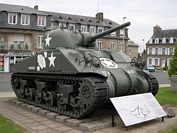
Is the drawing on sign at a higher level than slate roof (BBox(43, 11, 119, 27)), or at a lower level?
lower

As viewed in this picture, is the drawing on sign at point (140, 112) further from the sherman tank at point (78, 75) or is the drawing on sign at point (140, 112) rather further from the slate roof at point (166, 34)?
the slate roof at point (166, 34)

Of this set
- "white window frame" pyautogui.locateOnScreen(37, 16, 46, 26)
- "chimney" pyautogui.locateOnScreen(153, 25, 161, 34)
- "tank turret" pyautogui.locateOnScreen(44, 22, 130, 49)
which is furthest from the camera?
"chimney" pyautogui.locateOnScreen(153, 25, 161, 34)

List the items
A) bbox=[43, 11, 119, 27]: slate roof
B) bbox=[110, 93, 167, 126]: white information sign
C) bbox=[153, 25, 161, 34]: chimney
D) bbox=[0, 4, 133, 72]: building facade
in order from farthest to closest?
bbox=[153, 25, 161, 34]: chimney, bbox=[43, 11, 119, 27]: slate roof, bbox=[0, 4, 133, 72]: building facade, bbox=[110, 93, 167, 126]: white information sign

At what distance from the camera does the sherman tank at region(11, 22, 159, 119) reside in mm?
7848

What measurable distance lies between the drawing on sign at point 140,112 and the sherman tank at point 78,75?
84 centimetres

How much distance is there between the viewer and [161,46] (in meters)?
59.7

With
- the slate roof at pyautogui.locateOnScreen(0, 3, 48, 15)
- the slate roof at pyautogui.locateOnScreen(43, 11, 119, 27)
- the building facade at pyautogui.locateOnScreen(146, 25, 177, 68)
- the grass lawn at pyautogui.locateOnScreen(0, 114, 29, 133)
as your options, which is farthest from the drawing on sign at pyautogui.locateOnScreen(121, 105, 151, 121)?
the building facade at pyautogui.locateOnScreen(146, 25, 177, 68)

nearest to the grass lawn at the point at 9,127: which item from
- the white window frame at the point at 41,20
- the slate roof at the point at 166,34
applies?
the white window frame at the point at 41,20

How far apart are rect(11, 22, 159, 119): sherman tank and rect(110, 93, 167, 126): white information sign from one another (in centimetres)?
47

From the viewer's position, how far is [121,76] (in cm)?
866

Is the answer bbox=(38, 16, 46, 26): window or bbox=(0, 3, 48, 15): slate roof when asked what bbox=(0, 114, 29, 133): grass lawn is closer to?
bbox=(0, 3, 48, 15): slate roof

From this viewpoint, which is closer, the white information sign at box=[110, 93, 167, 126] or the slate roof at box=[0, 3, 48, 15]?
the white information sign at box=[110, 93, 167, 126]

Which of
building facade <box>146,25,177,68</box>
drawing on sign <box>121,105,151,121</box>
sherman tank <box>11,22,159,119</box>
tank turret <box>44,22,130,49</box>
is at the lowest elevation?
drawing on sign <box>121,105,151,121</box>

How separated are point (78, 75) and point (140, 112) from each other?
7.44ft
